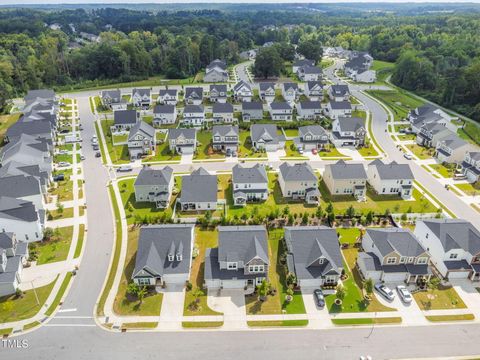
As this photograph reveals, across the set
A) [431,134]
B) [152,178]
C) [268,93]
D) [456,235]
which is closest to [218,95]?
[268,93]

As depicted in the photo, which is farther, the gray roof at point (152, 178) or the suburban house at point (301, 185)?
the suburban house at point (301, 185)

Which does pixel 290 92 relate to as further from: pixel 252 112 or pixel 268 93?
pixel 252 112

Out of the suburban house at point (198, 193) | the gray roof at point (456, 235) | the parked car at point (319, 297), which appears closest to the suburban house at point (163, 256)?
the suburban house at point (198, 193)

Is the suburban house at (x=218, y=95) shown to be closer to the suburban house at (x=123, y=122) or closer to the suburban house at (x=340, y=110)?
the suburban house at (x=123, y=122)

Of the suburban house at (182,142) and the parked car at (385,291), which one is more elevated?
the suburban house at (182,142)

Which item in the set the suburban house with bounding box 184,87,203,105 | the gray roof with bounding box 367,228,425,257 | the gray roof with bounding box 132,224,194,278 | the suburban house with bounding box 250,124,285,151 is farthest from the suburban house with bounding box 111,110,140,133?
the gray roof with bounding box 367,228,425,257

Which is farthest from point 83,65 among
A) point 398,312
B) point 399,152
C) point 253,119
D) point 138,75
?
point 398,312

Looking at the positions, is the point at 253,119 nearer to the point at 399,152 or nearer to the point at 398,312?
the point at 399,152
